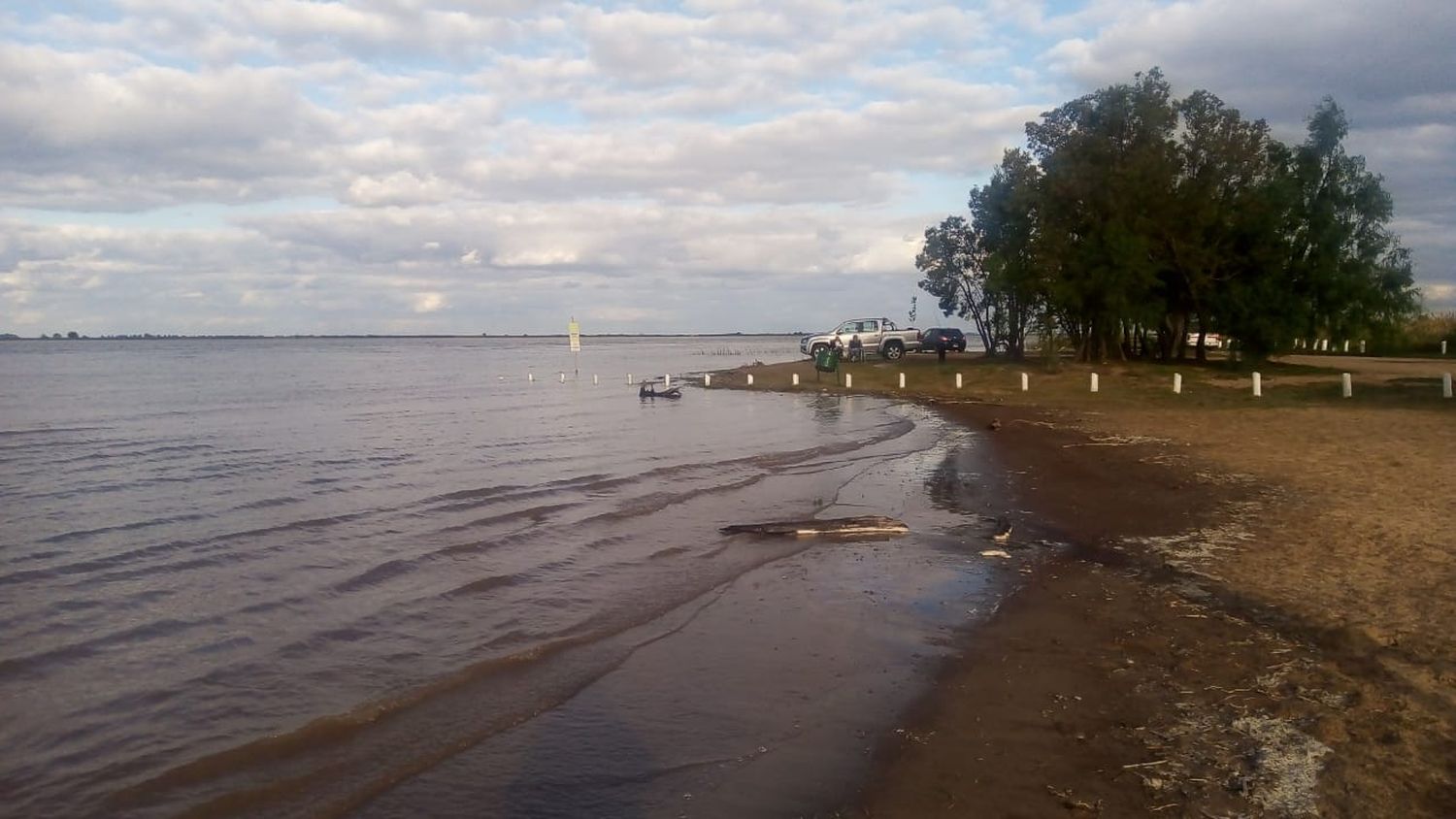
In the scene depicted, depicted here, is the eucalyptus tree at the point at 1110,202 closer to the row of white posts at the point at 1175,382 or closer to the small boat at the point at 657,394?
A: the row of white posts at the point at 1175,382

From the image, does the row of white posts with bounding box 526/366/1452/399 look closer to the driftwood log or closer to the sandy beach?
the sandy beach

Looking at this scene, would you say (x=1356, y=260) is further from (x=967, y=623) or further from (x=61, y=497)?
(x=61, y=497)

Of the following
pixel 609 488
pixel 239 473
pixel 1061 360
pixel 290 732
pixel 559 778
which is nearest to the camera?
pixel 559 778

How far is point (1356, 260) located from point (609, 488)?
105ft

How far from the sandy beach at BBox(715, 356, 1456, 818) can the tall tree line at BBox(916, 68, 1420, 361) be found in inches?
848

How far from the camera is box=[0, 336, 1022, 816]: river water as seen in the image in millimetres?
5559

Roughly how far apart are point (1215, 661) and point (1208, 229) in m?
34.3

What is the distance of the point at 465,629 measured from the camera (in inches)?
329

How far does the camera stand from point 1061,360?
41625 mm

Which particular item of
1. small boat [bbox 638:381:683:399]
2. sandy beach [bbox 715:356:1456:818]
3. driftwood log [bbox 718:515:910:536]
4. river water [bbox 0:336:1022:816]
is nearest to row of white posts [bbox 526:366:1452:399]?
small boat [bbox 638:381:683:399]

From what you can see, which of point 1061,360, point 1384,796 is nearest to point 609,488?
point 1384,796

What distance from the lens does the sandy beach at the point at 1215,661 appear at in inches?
193

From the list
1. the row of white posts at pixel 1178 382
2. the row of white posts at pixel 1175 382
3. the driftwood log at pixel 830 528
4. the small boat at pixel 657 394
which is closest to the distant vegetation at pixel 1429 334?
the row of white posts at pixel 1175 382

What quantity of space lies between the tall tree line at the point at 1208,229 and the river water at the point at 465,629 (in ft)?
69.6
